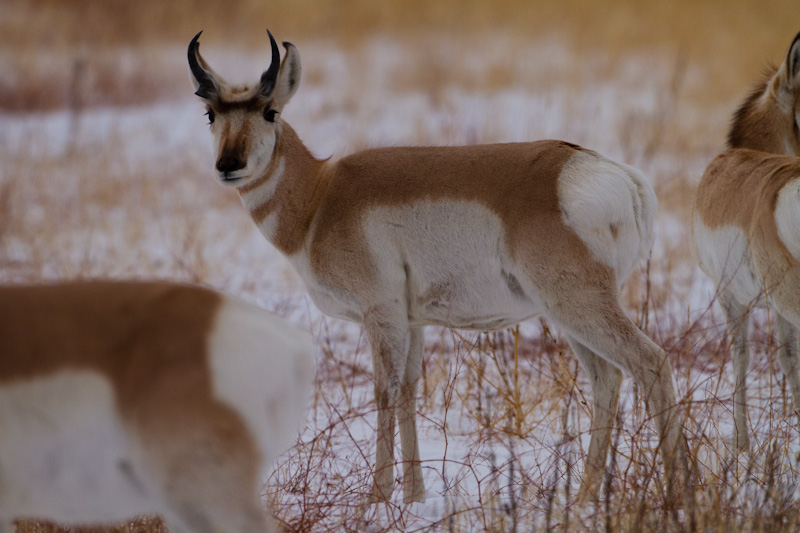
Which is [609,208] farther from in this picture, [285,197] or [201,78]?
[201,78]

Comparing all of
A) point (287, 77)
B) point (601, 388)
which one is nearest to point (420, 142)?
point (287, 77)

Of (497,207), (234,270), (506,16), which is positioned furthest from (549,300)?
(506,16)

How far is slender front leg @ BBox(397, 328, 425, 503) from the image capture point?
12.4 feet

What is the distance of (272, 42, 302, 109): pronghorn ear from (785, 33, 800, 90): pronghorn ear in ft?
9.25

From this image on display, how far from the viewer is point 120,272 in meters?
8.59

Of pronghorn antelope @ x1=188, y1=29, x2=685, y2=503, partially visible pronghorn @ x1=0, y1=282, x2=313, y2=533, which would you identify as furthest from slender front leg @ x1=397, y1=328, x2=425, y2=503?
partially visible pronghorn @ x1=0, y1=282, x2=313, y2=533

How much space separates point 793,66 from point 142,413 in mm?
4325

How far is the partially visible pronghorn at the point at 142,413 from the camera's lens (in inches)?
85.7

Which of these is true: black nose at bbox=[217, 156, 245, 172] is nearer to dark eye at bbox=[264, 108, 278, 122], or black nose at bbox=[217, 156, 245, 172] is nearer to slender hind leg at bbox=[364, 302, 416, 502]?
dark eye at bbox=[264, 108, 278, 122]

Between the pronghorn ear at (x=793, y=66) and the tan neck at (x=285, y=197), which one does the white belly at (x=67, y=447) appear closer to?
the tan neck at (x=285, y=197)

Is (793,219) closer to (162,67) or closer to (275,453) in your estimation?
(275,453)

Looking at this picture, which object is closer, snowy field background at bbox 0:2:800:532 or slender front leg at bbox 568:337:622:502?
slender front leg at bbox 568:337:622:502

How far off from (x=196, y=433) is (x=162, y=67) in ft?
48.0

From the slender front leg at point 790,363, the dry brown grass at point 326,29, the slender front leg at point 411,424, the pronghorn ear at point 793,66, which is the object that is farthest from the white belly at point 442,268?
the dry brown grass at point 326,29
